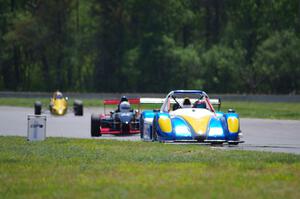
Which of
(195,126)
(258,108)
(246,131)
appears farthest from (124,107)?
(258,108)

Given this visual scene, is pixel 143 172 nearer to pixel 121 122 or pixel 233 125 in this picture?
pixel 233 125

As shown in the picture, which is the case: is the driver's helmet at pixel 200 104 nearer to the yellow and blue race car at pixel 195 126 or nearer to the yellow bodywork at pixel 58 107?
the yellow and blue race car at pixel 195 126

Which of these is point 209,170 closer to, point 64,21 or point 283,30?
point 283,30

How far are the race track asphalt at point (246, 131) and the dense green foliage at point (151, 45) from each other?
113 ft

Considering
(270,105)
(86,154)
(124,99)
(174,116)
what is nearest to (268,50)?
(270,105)

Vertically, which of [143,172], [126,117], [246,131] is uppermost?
[126,117]

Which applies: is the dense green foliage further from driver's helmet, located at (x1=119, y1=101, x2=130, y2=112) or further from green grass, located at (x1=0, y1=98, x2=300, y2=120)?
driver's helmet, located at (x1=119, y1=101, x2=130, y2=112)

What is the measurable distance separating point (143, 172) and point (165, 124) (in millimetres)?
7340

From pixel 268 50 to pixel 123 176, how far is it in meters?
56.4

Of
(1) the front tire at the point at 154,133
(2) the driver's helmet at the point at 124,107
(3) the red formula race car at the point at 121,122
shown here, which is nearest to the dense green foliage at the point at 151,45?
(2) the driver's helmet at the point at 124,107

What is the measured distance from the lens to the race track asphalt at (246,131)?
21188mm

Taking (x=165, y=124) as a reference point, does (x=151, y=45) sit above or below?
above

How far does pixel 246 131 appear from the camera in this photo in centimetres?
2780

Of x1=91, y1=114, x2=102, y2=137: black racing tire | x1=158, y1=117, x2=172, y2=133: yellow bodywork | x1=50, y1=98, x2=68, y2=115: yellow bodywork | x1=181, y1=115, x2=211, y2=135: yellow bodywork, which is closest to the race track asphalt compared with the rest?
x1=91, y1=114, x2=102, y2=137: black racing tire
